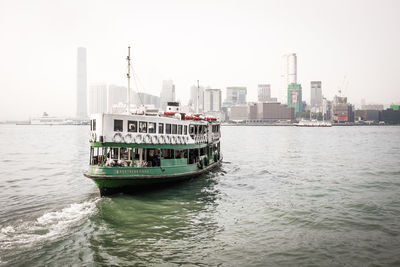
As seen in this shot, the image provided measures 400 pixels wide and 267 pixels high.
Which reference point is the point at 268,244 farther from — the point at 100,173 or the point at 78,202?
the point at 78,202

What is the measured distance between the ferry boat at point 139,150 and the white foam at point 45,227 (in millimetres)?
2530

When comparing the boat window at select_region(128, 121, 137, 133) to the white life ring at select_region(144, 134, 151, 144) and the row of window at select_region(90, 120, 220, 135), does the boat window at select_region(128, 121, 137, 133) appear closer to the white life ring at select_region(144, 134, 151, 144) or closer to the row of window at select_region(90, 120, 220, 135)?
the row of window at select_region(90, 120, 220, 135)

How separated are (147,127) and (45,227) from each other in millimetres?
9663

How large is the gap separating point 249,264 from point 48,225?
11080 millimetres

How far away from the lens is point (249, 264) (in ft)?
40.7

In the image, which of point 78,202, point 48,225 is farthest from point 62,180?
point 48,225

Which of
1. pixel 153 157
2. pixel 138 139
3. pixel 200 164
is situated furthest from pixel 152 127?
pixel 200 164

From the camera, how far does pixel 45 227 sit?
1611cm

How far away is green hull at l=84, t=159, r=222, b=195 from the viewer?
20625mm

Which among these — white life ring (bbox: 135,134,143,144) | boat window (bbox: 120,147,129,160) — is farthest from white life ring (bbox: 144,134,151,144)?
boat window (bbox: 120,147,129,160)

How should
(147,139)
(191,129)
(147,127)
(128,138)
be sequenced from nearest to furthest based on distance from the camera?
(128,138) → (147,139) → (147,127) → (191,129)

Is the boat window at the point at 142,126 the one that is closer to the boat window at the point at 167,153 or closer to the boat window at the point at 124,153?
the boat window at the point at 124,153

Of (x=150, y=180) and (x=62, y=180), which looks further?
(x=62, y=180)

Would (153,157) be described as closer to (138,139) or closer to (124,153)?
(124,153)
